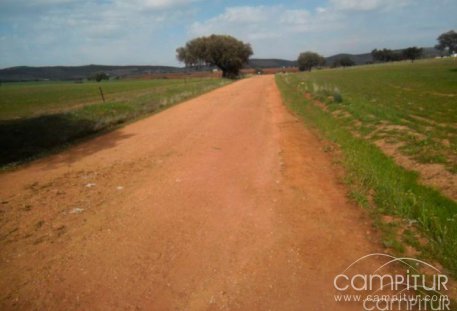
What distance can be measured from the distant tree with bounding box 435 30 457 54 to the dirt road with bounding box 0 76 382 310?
184974 mm

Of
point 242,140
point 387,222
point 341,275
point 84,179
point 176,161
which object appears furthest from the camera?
point 242,140

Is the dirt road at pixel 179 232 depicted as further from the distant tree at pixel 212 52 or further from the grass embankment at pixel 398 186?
the distant tree at pixel 212 52

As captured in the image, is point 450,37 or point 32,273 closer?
point 32,273

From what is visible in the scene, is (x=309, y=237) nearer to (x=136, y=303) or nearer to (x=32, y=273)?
(x=136, y=303)

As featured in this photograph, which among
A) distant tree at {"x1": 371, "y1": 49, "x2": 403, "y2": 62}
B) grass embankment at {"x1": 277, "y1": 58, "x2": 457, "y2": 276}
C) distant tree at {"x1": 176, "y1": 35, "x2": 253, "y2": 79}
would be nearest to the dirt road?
grass embankment at {"x1": 277, "y1": 58, "x2": 457, "y2": 276}

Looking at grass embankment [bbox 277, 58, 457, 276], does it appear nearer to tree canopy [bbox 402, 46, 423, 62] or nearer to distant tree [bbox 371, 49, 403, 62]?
tree canopy [bbox 402, 46, 423, 62]

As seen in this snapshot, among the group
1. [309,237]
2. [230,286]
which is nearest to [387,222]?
[309,237]

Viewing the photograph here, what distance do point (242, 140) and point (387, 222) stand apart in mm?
6241

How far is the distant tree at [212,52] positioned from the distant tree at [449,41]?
447 ft

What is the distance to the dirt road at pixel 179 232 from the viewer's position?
3.87m

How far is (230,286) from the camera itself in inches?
155

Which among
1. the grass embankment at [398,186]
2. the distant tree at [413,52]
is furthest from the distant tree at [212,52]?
the distant tree at [413,52]

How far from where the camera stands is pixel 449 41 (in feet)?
508

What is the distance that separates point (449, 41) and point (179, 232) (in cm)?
19139
